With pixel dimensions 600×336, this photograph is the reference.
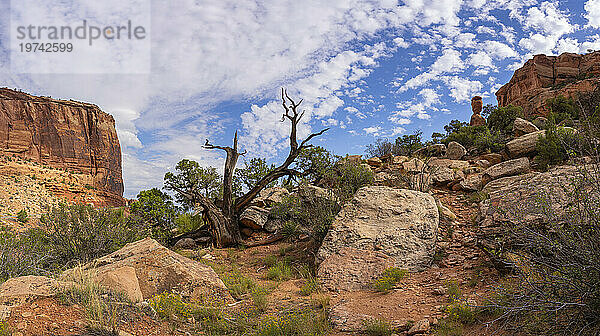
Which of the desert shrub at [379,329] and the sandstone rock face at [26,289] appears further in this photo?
the desert shrub at [379,329]

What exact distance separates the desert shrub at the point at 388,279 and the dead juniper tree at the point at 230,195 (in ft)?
22.7

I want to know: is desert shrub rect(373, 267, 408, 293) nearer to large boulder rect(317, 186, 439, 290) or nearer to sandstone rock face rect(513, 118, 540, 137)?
large boulder rect(317, 186, 439, 290)

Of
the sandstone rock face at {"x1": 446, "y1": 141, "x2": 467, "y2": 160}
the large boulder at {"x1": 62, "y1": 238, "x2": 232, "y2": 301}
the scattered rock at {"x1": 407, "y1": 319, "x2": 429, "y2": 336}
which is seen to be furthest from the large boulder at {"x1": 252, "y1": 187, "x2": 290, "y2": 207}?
the scattered rock at {"x1": 407, "y1": 319, "x2": 429, "y2": 336}

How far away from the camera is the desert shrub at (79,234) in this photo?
7871 millimetres

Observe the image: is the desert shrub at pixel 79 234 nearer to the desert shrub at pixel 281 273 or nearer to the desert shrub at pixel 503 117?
the desert shrub at pixel 281 273

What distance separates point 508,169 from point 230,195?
9.24 metres

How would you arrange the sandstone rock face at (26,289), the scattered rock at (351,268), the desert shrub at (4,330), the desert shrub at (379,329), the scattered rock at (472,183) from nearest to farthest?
1. the desert shrub at (4,330)
2. the sandstone rock face at (26,289)
3. the desert shrub at (379,329)
4. the scattered rock at (351,268)
5. the scattered rock at (472,183)

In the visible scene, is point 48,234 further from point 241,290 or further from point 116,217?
point 241,290

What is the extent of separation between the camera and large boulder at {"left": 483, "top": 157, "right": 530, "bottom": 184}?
9.34 meters

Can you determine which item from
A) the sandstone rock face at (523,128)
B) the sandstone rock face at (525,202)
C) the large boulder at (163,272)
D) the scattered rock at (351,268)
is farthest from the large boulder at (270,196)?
the sandstone rock face at (523,128)

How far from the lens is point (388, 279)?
5.78 metres

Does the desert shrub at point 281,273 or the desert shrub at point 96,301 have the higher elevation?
the desert shrub at point 96,301

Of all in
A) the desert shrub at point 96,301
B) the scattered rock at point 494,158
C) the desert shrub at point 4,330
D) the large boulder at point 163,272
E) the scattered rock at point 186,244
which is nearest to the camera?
the desert shrub at point 4,330

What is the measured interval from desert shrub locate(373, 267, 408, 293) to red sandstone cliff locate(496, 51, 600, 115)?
53.0 meters
